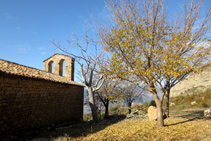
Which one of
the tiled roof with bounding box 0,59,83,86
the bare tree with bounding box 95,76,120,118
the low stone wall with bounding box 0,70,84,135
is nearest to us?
the low stone wall with bounding box 0,70,84,135

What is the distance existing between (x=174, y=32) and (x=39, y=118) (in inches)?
364

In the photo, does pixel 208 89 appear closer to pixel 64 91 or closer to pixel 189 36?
pixel 189 36

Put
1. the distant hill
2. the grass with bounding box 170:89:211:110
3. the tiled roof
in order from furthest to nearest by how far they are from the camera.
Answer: the distant hill, the grass with bounding box 170:89:211:110, the tiled roof

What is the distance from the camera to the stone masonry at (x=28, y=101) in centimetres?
667

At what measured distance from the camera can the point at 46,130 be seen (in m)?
8.95

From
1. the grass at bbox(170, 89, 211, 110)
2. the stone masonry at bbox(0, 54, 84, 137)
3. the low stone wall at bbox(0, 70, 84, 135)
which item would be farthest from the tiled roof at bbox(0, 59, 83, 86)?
the grass at bbox(170, 89, 211, 110)

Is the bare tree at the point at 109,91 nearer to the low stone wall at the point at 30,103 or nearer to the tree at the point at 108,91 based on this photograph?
the tree at the point at 108,91

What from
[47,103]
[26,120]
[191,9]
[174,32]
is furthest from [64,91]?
[191,9]

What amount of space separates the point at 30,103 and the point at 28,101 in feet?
0.64

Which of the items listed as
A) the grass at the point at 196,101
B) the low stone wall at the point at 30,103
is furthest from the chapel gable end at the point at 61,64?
the grass at the point at 196,101

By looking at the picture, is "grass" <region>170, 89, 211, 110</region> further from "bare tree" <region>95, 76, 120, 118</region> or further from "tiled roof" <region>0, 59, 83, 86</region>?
"tiled roof" <region>0, 59, 83, 86</region>

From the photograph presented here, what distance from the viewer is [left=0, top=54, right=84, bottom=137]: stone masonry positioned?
667 cm

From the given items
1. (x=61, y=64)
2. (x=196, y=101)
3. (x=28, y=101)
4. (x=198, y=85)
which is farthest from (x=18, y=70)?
(x=198, y=85)

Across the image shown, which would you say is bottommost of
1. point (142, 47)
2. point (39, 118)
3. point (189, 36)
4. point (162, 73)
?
point (39, 118)
